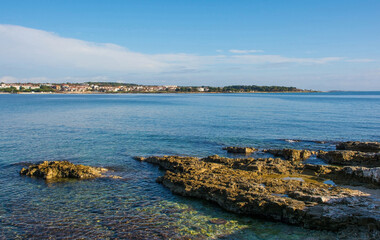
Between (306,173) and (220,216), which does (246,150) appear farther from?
(220,216)

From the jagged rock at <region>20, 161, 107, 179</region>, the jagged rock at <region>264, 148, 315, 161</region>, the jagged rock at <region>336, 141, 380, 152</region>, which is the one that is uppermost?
the jagged rock at <region>336, 141, 380, 152</region>

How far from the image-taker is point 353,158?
71.0 feet

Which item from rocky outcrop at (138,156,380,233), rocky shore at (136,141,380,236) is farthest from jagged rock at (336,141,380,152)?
rocky outcrop at (138,156,380,233)

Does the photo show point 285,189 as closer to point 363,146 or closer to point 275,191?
point 275,191

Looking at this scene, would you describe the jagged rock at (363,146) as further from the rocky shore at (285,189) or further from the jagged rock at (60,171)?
the jagged rock at (60,171)

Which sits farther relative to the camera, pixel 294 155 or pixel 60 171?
pixel 294 155

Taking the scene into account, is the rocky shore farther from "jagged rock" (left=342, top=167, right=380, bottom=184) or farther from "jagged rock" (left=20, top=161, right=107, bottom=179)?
"jagged rock" (left=20, top=161, right=107, bottom=179)

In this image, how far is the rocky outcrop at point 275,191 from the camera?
11.7 m

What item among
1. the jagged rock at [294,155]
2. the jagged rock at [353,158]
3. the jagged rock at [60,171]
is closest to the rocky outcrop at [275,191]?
the jagged rock at [294,155]

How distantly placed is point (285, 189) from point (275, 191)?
0.62 metres

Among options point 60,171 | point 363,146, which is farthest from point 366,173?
point 60,171

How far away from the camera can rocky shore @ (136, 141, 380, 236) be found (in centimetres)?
1170

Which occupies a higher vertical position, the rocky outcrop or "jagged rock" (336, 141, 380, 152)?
"jagged rock" (336, 141, 380, 152)

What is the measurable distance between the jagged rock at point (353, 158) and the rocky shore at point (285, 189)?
0.10 m
